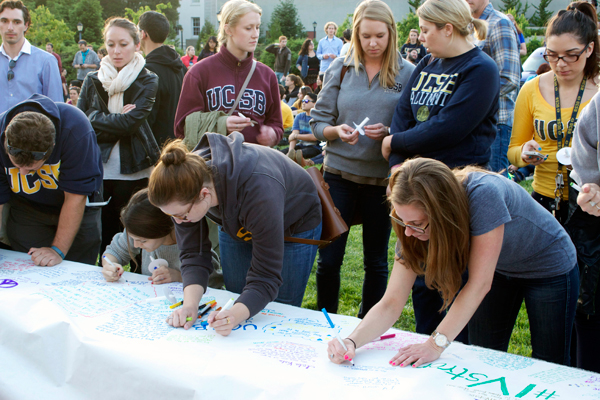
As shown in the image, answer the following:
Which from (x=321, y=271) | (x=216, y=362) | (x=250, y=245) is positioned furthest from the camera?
(x=321, y=271)

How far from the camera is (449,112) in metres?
2.16

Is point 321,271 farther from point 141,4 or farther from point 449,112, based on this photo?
point 141,4

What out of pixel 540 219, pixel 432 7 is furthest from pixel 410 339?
pixel 432 7

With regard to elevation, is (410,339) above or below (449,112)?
below

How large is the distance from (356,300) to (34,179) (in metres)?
2.02

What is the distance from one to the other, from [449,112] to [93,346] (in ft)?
5.29

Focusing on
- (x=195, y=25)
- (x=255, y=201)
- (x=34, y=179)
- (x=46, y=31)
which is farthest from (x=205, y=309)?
(x=195, y=25)

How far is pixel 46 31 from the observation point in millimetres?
23203

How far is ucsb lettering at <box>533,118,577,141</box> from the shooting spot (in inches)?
89.2

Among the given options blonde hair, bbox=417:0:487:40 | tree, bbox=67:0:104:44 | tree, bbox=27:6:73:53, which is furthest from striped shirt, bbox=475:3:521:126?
tree, bbox=67:0:104:44

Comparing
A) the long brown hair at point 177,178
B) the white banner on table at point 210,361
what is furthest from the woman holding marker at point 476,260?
the long brown hair at point 177,178

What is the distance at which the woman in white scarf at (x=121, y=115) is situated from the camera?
3080mm

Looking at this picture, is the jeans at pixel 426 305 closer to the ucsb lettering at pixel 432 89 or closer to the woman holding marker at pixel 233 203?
the woman holding marker at pixel 233 203

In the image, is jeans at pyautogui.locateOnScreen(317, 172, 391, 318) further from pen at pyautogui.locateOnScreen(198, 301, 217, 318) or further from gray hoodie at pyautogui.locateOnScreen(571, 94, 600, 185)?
gray hoodie at pyautogui.locateOnScreen(571, 94, 600, 185)
